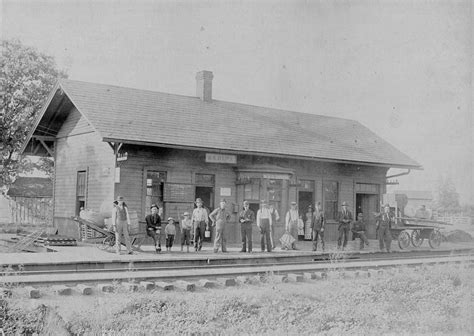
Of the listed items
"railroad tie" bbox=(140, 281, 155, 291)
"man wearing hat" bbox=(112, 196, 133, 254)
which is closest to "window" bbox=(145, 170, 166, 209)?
"man wearing hat" bbox=(112, 196, 133, 254)

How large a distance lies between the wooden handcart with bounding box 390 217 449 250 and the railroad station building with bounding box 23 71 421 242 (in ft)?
10.7

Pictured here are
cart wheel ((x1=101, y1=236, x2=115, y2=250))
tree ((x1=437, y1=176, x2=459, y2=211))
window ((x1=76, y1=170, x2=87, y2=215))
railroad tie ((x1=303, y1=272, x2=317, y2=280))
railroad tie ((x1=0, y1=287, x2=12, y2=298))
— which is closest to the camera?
railroad tie ((x1=0, y1=287, x2=12, y2=298))

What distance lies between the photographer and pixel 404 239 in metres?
19.7

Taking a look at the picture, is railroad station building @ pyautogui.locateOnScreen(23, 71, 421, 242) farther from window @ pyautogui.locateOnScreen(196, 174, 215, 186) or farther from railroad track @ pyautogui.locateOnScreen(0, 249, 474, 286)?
railroad track @ pyautogui.locateOnScreen(0, 249, 474, 286)

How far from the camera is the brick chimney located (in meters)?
22.8

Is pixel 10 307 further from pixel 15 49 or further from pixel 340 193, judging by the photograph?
pixel 15 49

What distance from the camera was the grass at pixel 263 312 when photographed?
6355mm

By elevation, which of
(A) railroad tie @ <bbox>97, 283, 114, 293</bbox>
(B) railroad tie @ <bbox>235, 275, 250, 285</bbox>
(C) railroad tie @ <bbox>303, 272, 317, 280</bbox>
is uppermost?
(A) railroad tie @ <bbox>97, 283, 114, 293</bbox>

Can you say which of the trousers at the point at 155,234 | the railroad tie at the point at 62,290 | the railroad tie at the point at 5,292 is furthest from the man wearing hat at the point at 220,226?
the railroad tie at the point at 5,292

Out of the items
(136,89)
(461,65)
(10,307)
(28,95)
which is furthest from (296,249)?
(28,95)

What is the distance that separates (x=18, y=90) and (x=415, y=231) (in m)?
23.7

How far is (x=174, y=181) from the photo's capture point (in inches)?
725

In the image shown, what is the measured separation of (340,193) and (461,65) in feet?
47.9

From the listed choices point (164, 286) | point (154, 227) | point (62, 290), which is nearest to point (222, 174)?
point (154, 227)
